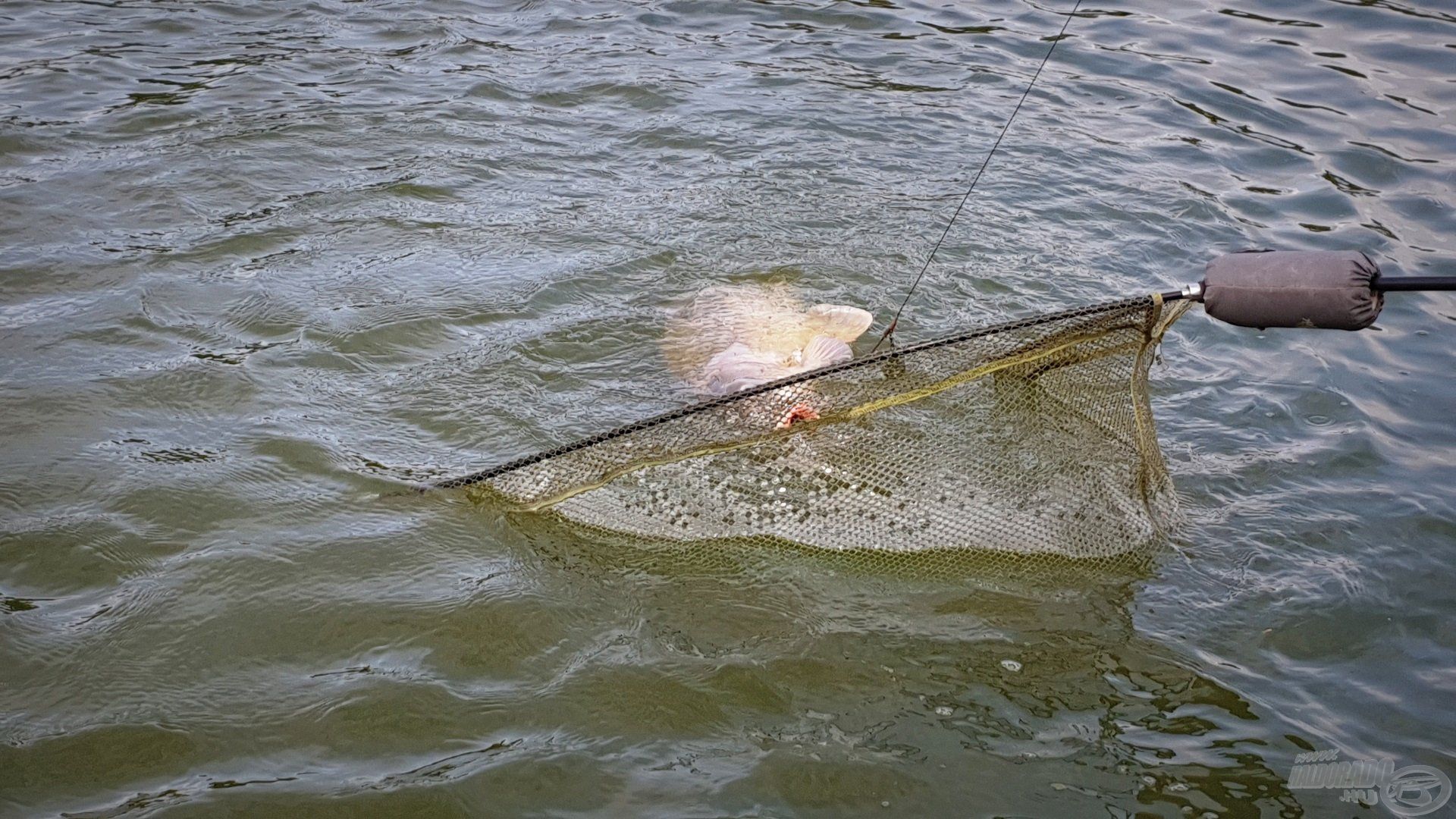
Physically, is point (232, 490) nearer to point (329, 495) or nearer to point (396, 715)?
point (329, 495)

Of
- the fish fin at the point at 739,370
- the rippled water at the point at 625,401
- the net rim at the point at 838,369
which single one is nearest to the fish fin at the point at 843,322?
the rippled water at the point at 625,401

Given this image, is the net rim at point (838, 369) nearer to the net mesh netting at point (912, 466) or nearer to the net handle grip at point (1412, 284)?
the net mesh netting at point (912, 466)

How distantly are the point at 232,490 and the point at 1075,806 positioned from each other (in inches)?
135

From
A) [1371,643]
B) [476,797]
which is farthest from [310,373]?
[1371,643]

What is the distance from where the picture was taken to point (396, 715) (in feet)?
12.2

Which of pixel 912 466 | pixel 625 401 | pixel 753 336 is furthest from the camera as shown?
pixel 753 336

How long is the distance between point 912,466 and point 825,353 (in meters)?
1.37

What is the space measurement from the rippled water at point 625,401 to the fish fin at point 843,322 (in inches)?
11.4

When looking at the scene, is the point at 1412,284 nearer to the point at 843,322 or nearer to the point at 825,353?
the point at 825,353

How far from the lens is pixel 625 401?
566cm

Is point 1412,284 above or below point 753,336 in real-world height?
above

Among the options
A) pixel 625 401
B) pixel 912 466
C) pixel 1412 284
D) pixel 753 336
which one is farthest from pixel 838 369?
pixel 753 336

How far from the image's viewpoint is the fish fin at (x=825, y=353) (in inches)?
217

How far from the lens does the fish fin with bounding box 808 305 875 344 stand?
6.04m
